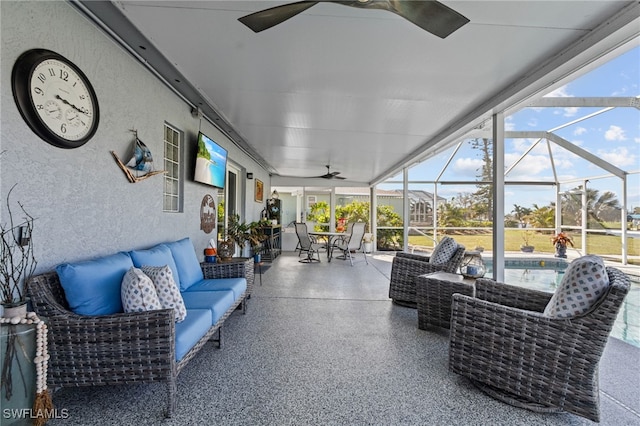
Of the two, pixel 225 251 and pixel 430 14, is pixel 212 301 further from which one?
pixel 430 14

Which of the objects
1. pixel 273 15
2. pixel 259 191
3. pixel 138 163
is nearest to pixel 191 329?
pixel 138 163

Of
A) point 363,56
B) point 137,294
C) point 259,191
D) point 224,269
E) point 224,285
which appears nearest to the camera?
point 137,294

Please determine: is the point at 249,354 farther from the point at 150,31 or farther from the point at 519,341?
the point at 150,31

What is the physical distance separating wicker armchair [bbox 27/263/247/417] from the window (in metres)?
1.64

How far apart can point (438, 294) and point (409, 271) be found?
79 cm

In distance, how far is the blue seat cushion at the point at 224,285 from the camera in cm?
282

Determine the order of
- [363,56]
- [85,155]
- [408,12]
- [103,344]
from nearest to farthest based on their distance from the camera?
[408,12] < [103,344] < [85,155] < [363,56]

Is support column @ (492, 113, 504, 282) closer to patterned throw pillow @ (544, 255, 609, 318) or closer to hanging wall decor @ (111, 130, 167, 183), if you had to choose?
patterned throw pillow @ (544, 255, 609, 318)

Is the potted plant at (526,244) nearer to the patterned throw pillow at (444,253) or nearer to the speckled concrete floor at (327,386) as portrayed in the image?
the patterned throw pillow at (444,253)

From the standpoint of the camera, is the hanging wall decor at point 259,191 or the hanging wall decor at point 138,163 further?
the hanging wall decor at point 259,191

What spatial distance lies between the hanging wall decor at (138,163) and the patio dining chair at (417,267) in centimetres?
301

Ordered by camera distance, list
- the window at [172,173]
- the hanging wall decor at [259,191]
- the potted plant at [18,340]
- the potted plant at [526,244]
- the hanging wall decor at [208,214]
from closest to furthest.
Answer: the potted plant at [18,340]
the window at [172,173]
the hanging wall decor at [208,214]
the hanging wall decor at [259,191]
the potted plant at [526,244]

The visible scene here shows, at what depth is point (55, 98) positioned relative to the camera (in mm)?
1757

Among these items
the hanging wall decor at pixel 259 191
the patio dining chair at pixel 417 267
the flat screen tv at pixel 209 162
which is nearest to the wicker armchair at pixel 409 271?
the patio dining chair at pixel 417 267
